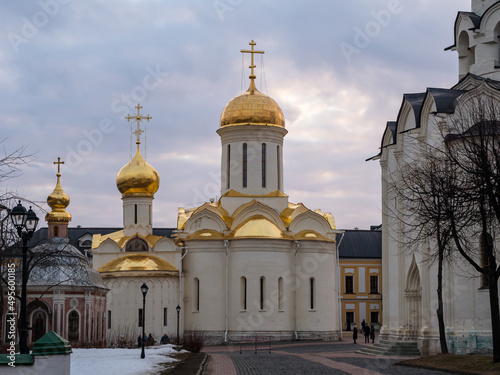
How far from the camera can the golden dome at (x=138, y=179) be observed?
4691 centimetres

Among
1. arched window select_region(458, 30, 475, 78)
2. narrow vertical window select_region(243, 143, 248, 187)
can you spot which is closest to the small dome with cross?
narrow vertical window select_region(243, 143, 248, 187)

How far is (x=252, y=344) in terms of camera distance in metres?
40.9

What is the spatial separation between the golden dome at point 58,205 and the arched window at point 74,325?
1096cm

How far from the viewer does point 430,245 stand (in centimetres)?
2784

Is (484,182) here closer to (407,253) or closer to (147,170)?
(407,253)

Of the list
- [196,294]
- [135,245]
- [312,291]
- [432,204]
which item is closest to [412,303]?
[432,204]

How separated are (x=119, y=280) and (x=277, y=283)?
29.1 ft

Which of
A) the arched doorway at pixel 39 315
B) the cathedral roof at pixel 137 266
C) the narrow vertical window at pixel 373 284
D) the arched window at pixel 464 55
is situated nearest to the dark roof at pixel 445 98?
the arched window at pixel 464 55

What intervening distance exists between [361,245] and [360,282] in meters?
3.56

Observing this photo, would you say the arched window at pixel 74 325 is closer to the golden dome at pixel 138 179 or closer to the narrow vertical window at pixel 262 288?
the narrow vertical window at pixel 262 288

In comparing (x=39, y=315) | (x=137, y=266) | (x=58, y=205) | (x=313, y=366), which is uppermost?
(x=58, y=205)

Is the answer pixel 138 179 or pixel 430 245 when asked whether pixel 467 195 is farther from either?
pixel 138 179

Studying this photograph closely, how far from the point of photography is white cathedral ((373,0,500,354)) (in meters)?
26.2

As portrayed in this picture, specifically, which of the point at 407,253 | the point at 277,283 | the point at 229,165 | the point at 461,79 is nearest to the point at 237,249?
the point at 277,283
